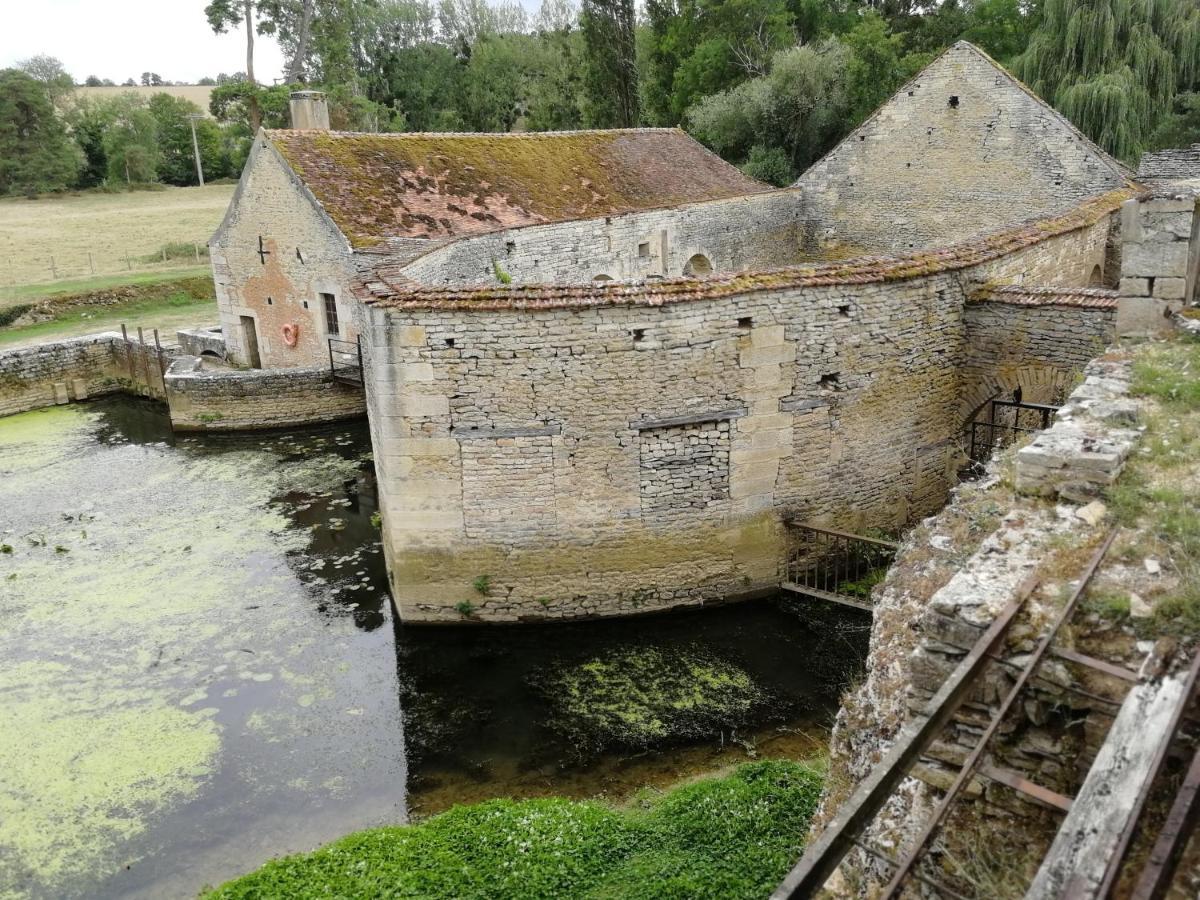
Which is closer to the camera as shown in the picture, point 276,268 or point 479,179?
point 276,268

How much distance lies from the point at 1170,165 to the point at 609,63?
22.2 metres

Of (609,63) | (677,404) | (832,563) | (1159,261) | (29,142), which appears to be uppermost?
(609,63)

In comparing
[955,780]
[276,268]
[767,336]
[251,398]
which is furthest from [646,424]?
[276,268]

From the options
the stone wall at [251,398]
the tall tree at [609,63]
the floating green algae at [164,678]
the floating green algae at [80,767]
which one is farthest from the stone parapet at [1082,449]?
the tall tree at [609,63]

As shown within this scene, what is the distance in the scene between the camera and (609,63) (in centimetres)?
3550

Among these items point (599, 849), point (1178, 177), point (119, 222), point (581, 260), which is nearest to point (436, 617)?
point (599, 849)

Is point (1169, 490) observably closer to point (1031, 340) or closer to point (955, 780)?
point (955, 780)

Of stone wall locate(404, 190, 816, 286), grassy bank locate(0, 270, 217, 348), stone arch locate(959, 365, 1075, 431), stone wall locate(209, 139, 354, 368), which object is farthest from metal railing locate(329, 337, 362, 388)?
stone arch locate(959, 365, 1075, 431)

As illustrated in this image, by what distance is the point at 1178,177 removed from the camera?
54.5ft

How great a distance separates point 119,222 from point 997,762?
1734 inches

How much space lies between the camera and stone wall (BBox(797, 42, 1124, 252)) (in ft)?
64.1

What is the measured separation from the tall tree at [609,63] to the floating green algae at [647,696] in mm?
29805

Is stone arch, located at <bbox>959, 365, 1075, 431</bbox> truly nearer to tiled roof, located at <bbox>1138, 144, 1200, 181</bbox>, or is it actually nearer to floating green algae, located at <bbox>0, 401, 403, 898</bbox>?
floating green algae, located at <bbox>0, 401, 403, 898</bbox>

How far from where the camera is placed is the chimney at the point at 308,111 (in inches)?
825
